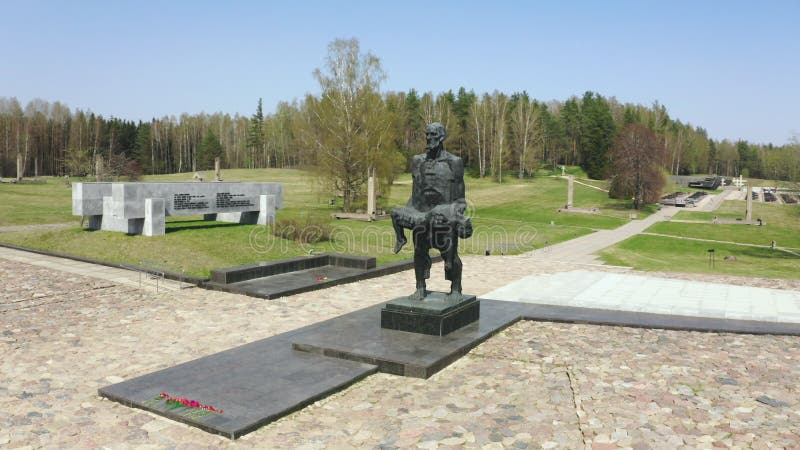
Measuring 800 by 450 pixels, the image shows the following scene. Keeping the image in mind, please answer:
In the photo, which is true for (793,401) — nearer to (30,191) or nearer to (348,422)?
(348,422)

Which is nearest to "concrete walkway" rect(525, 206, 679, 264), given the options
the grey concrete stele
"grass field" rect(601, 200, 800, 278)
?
"grass field" rect(601, 200, 800, 278)

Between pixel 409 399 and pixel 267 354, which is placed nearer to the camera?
pixel 409 399

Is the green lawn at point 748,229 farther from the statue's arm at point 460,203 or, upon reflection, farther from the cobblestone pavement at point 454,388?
the statue's arm at point 460,203

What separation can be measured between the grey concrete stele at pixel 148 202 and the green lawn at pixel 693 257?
16.3 meters

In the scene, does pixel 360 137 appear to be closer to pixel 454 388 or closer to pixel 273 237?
pixel 273 237

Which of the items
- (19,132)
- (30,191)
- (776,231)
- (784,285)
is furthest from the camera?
(19,132)

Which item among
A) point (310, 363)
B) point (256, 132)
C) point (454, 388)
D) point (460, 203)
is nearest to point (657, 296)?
point (460, 203)

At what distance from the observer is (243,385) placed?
24.4ft

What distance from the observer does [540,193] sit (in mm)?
64875

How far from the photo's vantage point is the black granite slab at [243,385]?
645 centimetres

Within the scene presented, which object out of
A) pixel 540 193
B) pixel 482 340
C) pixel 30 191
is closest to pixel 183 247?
pixel 482 340

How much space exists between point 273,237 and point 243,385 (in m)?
14.4

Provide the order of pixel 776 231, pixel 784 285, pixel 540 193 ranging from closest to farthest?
pixel 784 285 < pixel 776 231 < pixel 540 193

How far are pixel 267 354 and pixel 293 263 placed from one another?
8.43 m
